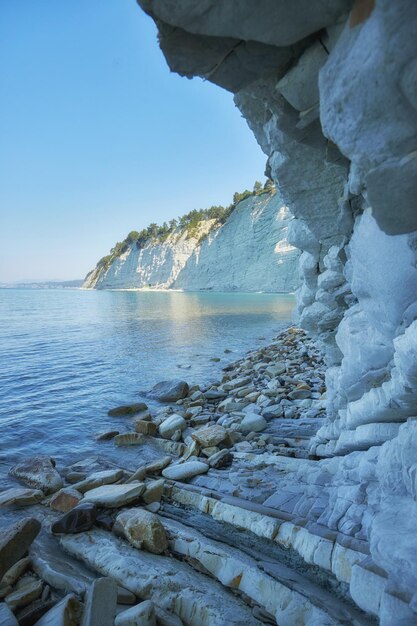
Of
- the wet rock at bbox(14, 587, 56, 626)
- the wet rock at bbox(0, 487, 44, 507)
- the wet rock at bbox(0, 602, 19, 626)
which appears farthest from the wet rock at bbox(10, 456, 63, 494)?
the wet rock at bbox(0, 602, 19, 626)

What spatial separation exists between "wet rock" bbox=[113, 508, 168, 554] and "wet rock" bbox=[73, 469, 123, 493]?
1445mm

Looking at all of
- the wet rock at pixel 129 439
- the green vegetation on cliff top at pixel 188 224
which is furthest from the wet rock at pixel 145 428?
the green vegetation on cliff top at pixel 188 224

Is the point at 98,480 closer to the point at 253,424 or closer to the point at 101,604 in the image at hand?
the point at 101,604

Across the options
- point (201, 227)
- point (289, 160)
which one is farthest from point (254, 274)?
point (289, 160)

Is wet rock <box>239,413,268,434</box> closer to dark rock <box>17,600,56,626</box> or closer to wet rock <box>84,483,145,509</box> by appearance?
wet rock <box>84,483,145,509</box>

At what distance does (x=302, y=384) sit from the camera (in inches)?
435

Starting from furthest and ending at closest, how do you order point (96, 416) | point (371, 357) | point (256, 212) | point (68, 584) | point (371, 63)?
1. point (256, 212)
2. point (96, 416)
3. point (371, 357)
4. point (68, 584)
5. point (371, 63)

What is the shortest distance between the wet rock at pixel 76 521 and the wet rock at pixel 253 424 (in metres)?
4.15

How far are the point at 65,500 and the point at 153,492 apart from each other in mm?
1435

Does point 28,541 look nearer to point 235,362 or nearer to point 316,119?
point 316,119

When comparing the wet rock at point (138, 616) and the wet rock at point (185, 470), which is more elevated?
the wet rock at point (138, 616)

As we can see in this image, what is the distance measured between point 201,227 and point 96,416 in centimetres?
8071

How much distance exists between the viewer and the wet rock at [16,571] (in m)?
3.95

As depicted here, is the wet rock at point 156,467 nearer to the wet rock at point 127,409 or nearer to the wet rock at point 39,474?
the wet rock at point 39,474
